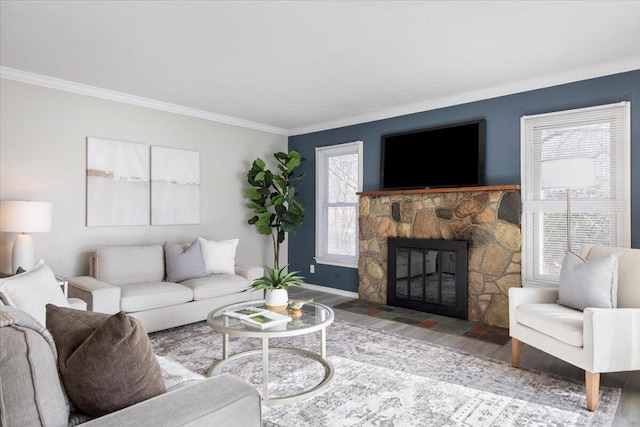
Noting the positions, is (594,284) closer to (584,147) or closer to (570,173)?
(570,173)

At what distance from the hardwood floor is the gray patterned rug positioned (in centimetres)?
8

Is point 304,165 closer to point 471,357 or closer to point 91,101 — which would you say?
point 91,101

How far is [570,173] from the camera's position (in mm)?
3135

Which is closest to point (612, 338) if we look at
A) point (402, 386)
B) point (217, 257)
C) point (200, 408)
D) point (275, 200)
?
point (402, 386)

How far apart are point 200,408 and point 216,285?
2994 millimetres

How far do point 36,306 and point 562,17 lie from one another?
3.68 m

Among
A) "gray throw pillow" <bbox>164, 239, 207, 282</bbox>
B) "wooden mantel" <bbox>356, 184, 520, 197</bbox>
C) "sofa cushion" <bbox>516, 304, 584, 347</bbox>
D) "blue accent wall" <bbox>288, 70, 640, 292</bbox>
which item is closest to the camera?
"sofa cushion" <bbox>516, 304, 584, 347</bbox>

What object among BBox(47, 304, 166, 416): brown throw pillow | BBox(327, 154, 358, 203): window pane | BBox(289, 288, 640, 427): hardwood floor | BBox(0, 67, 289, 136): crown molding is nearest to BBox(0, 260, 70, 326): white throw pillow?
BBox(47, 304, 166, 416): brown throw pillow

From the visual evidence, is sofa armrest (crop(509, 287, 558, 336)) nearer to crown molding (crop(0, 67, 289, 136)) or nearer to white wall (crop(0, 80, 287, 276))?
white wall (crop(0, 80, 287, 276))

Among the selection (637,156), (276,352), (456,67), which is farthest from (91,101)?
(637,156)

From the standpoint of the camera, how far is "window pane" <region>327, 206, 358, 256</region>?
5586 millimetres

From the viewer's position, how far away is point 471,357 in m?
3.19

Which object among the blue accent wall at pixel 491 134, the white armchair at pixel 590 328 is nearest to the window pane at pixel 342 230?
the blue accent wall at pixel 491 134

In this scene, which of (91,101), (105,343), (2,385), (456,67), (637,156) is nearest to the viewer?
(2,385)
